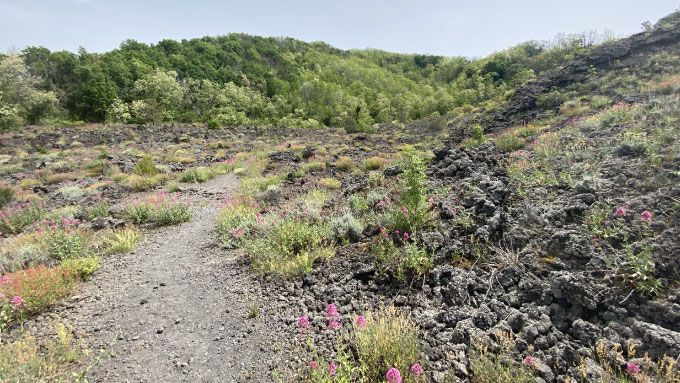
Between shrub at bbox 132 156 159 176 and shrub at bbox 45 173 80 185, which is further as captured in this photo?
shrub at bbox 45 173 80 185

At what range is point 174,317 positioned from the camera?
3.74 meters

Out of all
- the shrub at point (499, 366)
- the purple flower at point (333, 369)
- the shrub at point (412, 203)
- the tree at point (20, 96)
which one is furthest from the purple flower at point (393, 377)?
the tree at point (20, 96)

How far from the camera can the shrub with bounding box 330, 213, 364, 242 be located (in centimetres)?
527

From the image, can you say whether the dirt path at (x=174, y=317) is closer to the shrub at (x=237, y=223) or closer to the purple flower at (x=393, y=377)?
the shrub at (x=237, y=223)

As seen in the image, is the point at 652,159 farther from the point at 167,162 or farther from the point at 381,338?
the point at 167,162

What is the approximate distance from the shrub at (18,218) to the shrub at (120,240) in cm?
305

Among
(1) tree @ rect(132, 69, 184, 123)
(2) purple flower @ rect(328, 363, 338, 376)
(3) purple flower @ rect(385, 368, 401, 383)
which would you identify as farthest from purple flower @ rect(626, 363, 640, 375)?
(1) tree @ rect(132, 69, 184, 123)

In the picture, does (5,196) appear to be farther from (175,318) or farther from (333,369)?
(333,369)

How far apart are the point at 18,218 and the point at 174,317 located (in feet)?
23.7

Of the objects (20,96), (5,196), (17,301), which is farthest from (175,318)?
(20,96)

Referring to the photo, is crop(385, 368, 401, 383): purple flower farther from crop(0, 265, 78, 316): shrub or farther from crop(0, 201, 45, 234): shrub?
crop(0, 201, 45, 234): shrub

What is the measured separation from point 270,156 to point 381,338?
49.6 ft

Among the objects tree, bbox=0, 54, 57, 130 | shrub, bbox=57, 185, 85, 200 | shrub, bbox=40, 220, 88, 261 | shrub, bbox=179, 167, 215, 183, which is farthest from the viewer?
tree, bbox=0, 54, 57, 130

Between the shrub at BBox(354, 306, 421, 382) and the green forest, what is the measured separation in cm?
2874
